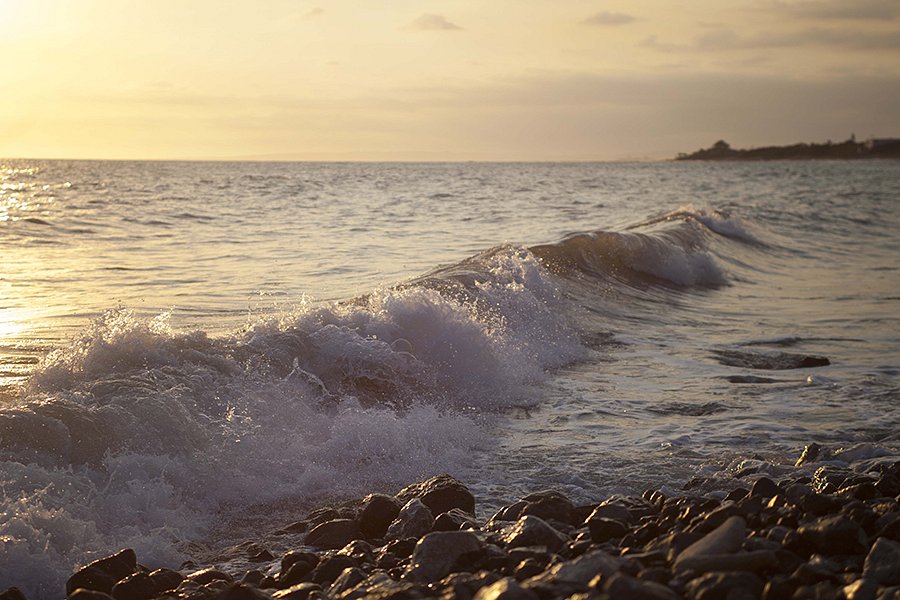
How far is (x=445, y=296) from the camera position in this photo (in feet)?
38.0

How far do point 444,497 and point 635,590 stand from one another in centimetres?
257

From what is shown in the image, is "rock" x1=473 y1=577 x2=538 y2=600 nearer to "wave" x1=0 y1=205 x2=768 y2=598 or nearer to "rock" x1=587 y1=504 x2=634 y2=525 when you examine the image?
"rock" x1=587 y1=504 x2=634 y2=525

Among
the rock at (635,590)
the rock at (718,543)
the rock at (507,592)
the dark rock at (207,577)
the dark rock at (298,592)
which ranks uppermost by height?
the rock at (635,590)

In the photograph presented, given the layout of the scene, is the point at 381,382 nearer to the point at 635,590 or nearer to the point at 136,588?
the point at 136,588

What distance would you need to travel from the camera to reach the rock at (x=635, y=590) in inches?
121

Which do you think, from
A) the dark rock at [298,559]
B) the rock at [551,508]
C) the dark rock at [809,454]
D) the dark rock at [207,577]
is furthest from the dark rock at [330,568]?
the dark rock at [809,454]

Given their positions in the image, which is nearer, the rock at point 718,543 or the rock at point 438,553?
the rock at point 718,543

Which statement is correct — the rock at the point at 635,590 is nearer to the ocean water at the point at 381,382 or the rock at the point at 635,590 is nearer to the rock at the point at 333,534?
the rock at the point at 333,534

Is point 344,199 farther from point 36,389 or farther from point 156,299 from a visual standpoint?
point 36,389

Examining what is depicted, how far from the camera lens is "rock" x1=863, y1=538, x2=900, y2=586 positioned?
355 cm

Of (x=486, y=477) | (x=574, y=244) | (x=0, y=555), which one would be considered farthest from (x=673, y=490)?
(x=574, y=244)

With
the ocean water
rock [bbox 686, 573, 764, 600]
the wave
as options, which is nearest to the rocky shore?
rock [bbox 686, 573, 764, 600]

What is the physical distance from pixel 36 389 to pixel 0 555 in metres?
2.62

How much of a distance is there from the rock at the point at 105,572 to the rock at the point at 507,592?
2129mm
